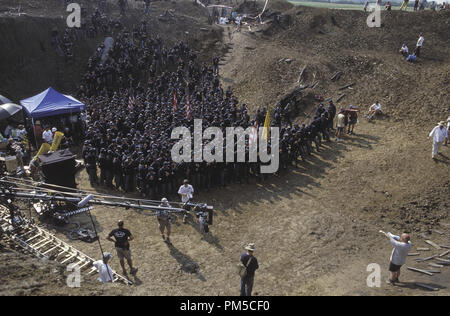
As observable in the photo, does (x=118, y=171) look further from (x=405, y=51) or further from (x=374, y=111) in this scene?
(x=405, y=51)

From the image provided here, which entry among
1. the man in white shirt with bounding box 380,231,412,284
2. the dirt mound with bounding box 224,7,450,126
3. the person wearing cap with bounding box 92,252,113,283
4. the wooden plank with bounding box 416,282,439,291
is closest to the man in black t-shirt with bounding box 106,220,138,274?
the person wearing cap with bounding box 92,252,113,283

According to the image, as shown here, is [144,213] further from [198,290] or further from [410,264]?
[410,264]

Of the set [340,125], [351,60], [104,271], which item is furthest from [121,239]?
[351,60]

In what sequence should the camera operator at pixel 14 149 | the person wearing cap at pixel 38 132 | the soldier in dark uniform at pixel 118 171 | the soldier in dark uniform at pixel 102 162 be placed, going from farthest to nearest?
1. the person wearing cap at pixel 38 132
2. the camera operator at pixel 14 149
3. the soldier in dark uniform at pixel 102 162
4. the soldier in dark uniform at pixel 118 171

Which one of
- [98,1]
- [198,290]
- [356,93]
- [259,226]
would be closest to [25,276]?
[198,290]

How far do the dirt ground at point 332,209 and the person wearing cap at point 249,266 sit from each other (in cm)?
87

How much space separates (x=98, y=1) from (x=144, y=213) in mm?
29259

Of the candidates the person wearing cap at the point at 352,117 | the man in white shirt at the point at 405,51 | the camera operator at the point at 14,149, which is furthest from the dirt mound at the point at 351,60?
the camera operator at the point at 14,149

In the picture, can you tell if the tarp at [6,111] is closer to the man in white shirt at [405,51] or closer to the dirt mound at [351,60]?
the dirt mound at [351,60]

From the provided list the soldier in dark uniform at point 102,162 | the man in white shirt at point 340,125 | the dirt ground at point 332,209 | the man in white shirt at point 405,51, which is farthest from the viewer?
the man in white shirt at point 405,51

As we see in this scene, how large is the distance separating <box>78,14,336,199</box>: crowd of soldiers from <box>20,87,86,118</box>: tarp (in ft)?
3.47

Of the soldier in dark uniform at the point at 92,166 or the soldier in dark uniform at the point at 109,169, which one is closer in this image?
the soldier in dark uniform at the point at 109,169

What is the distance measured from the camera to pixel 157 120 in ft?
62.1

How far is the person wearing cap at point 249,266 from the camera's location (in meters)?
9.10
